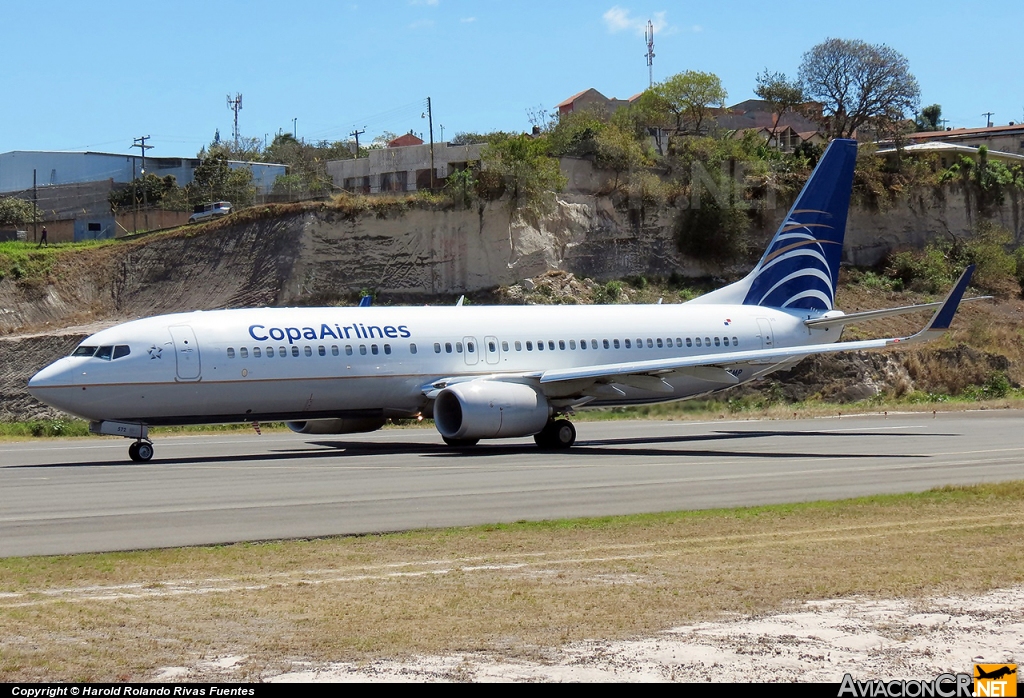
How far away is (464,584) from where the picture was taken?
10.6 meters

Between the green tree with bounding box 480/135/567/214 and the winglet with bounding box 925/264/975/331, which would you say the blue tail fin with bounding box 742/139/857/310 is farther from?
the green tree with bounding box 480/135/567/214

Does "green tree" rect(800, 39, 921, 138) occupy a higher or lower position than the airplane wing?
higher

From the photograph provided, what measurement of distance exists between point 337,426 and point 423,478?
33.7ft

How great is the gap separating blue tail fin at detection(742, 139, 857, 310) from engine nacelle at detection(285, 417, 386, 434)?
39.9 feet

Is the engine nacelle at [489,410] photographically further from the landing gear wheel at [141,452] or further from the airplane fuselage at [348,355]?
the landing gear wheel at [141,452]

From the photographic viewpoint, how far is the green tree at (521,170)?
6031 centimetres

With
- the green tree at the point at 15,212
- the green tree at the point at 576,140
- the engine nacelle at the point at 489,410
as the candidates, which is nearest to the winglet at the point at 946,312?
the engine nacelle at the point at 489,410

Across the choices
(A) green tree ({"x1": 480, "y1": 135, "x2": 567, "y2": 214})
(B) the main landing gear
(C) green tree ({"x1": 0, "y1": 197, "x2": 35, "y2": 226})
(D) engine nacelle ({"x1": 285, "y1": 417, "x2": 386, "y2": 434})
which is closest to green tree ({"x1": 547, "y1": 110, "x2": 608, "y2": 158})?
(A) green tree ({"x1": 480, "y1": 135, "x2": 567, "y2": 214})

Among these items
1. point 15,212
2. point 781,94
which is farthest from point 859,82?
point 15,212

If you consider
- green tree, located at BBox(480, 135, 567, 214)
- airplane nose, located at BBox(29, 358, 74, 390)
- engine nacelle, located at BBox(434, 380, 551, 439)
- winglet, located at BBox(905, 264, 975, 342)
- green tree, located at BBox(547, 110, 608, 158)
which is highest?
green tree, located at BBox(547, 110, 608, 158)

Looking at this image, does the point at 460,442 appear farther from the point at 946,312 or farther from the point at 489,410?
the point at 946,312

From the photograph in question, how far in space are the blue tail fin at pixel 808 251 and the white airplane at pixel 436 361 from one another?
118 millimetres

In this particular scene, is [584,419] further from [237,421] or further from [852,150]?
[237,421]

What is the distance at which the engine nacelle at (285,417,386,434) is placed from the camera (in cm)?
3028
